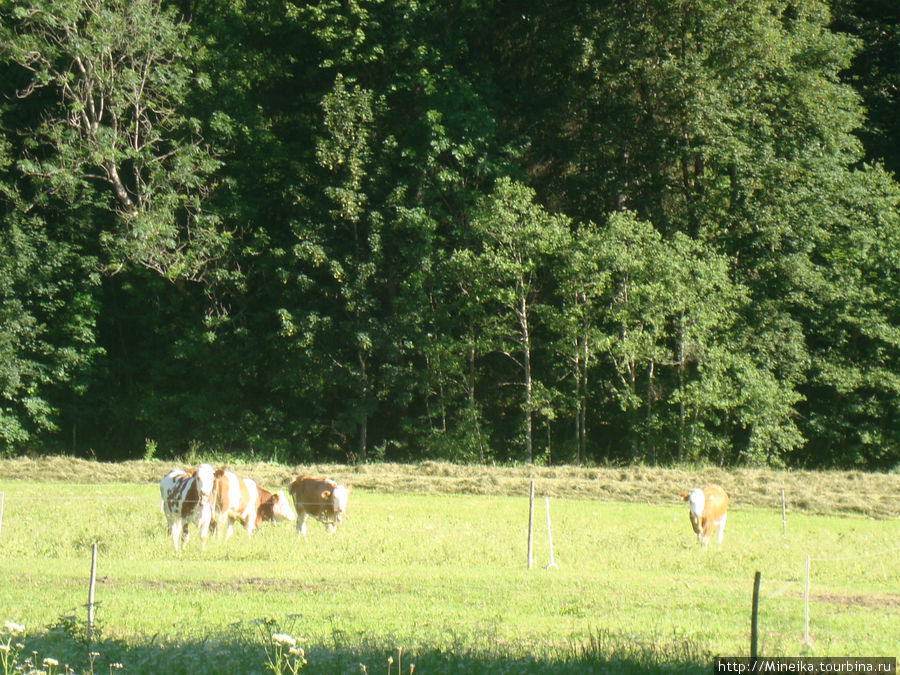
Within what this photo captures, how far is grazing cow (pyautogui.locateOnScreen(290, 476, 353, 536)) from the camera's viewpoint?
1934 centimetres

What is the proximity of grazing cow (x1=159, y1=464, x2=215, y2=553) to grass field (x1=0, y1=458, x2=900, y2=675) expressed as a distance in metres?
0.37

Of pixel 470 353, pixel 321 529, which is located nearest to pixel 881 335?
pixel 470 353

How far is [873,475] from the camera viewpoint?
2862 centimetres

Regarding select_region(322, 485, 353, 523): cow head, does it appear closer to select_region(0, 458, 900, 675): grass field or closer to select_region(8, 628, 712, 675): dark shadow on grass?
select_region(0, 458, 900, 675): grass field

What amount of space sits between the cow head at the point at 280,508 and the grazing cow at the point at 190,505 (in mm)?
1689

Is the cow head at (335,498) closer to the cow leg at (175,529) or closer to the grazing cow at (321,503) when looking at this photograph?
the grazing cow at (321,503)

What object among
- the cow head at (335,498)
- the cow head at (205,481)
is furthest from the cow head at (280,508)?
the cow head at (205,481)

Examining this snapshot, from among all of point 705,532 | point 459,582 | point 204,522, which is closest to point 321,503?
point 204,522

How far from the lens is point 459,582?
45.8ft

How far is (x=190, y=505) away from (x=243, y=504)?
1.41 m

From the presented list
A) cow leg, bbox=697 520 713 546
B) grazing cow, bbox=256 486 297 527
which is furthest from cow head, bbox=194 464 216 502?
cow leg, bbox=697 520 713 546

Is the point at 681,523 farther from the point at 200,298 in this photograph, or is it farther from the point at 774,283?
the point at 200,298

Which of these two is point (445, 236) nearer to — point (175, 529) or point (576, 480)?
point (576, 480)

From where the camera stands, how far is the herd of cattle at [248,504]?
17797mm
